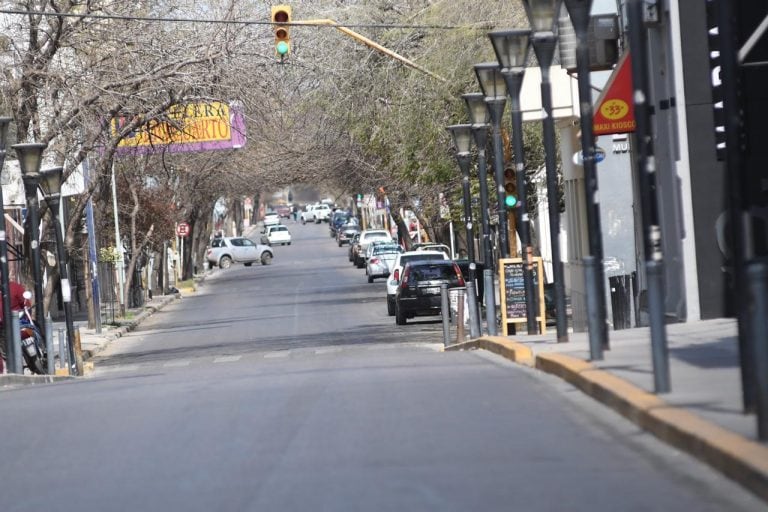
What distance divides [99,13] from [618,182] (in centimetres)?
1130

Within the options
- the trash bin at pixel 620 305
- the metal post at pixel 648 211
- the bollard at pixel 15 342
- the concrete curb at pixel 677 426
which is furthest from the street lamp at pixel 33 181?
the metal post at pixel 648 211

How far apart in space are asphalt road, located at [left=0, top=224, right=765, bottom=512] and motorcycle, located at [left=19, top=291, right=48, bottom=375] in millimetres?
6339

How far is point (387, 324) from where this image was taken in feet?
118

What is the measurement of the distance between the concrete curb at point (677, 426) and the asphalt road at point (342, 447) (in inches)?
3.5

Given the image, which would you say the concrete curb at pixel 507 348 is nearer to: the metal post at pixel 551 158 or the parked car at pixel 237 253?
the metal post at pixel 551 158

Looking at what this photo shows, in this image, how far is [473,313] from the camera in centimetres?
2353

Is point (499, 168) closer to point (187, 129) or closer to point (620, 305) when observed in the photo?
point (620, 305)

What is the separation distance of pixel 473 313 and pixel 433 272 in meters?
11.3

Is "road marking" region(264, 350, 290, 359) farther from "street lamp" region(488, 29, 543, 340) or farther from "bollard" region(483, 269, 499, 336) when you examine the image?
"street lamp" region(488, 29, 543, 340)

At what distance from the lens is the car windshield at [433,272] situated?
34.5 m

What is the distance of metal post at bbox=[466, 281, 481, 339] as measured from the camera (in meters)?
23.4

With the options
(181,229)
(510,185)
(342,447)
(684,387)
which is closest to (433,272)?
(510,185)

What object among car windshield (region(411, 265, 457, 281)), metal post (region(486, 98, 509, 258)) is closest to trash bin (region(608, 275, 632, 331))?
metal post (region(486, 98, 509, 258))

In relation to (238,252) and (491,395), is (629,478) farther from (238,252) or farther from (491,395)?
(238,252)
